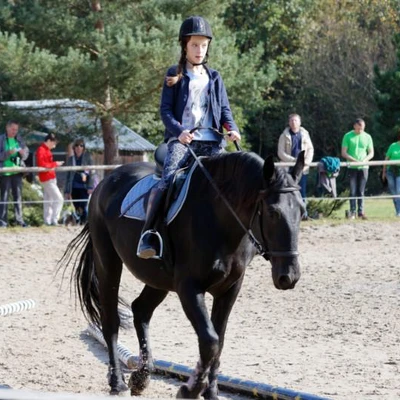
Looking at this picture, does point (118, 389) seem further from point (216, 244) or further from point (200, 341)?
point (216, 244)

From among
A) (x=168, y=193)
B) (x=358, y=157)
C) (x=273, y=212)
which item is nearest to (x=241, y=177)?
(x=273, y=212)

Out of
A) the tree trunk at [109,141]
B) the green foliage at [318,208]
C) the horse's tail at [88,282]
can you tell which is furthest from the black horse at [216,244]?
the tree trunk at [109,141]

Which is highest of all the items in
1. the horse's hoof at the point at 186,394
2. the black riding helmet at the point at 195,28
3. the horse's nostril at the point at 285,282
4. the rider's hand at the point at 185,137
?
the black riding helmet at the point at 195,28

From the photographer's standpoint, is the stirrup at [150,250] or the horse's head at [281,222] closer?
the horse's head at [281,222]

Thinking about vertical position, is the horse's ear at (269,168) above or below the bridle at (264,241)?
above

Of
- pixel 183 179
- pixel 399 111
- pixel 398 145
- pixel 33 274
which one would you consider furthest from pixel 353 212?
pixel 399 111

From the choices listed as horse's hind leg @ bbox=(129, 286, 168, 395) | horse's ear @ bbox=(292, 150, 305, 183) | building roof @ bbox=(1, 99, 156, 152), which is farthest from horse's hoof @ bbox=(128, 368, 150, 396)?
building roof @ bbox=(1, 99, 156, 152)

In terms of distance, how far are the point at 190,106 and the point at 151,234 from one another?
0.97m

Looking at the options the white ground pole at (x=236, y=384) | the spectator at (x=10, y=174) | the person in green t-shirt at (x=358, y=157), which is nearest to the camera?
the white ground pole at (x=236, y=384)

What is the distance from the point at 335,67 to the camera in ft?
144

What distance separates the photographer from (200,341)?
600 cm

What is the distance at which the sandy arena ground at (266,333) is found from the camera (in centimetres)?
730

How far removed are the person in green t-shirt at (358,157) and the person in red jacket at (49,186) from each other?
213 inches

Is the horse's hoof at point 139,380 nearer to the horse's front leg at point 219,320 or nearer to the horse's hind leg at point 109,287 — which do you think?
the horse's hind leg at point 109,287
